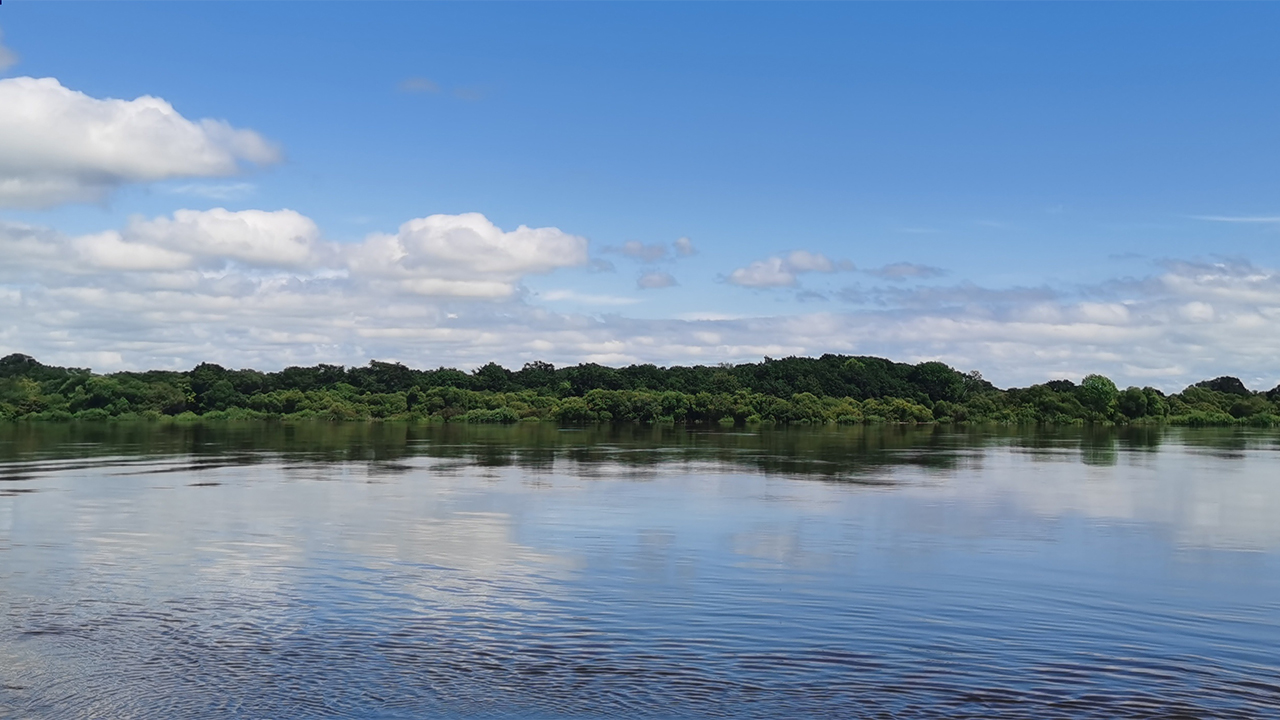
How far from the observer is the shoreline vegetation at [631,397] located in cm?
14975

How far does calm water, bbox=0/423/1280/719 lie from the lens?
1277 cm

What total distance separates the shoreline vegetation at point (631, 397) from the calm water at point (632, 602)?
4482 inches

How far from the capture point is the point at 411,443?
3223 inches

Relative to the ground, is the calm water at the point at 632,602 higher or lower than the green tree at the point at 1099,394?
lower

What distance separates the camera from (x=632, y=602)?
1814cm

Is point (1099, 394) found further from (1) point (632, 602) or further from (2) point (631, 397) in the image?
(1) point (632, 602)

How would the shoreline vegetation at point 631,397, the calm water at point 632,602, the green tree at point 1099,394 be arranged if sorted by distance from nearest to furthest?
the calm water at point 632,602 → the shoreline vegetation at point 631,397 → the green tree at point 1099,394

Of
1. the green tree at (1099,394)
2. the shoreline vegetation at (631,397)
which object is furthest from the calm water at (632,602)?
the green tree at (1099,394)

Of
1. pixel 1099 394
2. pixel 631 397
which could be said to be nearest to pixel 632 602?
pixel 631 397

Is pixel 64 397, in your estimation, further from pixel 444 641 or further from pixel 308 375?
pixel 444 641

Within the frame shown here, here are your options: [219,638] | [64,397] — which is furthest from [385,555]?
[64,397]

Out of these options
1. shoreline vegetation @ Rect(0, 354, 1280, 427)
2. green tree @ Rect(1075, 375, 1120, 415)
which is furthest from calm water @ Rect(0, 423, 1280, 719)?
green tree @ Rect(1075, 375, 1120, 415)

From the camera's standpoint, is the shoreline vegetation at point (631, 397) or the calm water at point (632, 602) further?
the shoreline vegetation at point (631, 397)

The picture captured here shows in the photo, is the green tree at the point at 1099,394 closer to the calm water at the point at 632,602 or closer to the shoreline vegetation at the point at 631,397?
the shoreline vegetation at the point at 631,397
